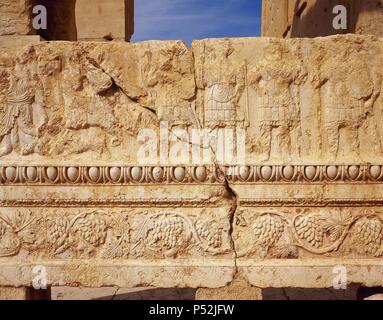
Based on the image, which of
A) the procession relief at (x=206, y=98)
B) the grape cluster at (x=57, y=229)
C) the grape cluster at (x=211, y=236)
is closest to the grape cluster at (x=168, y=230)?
the grape cluster at (x=211, y=236)

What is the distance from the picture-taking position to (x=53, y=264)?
9.84 feet

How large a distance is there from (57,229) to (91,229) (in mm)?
234

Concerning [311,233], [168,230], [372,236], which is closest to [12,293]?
[168,230]

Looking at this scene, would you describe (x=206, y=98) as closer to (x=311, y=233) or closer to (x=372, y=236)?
(x=311, y=233)

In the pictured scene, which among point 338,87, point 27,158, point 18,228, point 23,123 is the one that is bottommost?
point 18,228

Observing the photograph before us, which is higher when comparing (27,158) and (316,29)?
(316,29)

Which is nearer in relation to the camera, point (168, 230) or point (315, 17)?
point (168, 230)

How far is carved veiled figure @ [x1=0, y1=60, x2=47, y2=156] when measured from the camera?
299 cm

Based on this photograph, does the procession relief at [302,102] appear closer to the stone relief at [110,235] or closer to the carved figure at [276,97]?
the carved figure at [276,97]

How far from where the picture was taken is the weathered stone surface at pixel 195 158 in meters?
2.95

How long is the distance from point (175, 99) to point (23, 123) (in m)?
1.04

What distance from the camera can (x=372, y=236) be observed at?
2.95 m

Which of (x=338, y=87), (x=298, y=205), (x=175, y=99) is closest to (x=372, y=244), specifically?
(x=298, y=205)
